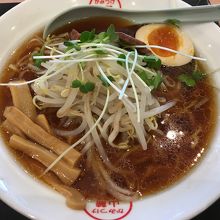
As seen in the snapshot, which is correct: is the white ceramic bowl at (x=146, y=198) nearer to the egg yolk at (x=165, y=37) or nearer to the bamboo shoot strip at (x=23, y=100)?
the bamboo shoot strip at (x=23, y=100)

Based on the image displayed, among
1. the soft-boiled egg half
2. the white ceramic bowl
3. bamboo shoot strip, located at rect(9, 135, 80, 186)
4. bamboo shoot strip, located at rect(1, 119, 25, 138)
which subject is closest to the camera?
the white ceramic bowl

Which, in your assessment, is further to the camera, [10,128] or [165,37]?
[165,37]

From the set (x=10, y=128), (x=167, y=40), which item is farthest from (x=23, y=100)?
(x=167, y=40)

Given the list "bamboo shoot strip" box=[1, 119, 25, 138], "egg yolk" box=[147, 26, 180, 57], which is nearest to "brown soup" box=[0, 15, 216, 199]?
"bamboo shoot strip" box=[1, 119, 25, 138]

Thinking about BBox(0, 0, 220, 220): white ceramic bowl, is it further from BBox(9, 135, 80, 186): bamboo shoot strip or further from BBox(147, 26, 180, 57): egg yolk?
BBox(147, 26, 180, 57): egg yolk

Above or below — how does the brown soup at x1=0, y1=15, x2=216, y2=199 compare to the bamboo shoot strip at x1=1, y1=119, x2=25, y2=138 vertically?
below

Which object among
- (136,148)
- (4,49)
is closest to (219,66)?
(136,148)

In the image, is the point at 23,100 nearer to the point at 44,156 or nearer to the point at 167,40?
the point at 44,156
